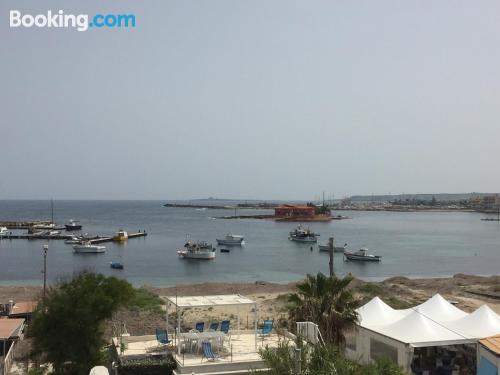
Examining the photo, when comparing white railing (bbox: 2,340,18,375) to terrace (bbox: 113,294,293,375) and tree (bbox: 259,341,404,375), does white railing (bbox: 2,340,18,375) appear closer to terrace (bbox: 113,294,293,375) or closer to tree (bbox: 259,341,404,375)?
terrace (bbox: 113,294,293,375)

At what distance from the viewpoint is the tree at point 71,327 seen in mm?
14867

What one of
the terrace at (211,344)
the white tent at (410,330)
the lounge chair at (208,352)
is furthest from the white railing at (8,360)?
the white tent at (410,330)

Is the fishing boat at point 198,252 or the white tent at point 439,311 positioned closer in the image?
the white tent at point 439,311

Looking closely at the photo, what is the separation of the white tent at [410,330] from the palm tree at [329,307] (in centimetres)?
111

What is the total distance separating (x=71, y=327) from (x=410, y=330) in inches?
370

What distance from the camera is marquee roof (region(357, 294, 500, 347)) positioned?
51.0ft

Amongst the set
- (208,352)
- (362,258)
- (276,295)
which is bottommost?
(362,258)

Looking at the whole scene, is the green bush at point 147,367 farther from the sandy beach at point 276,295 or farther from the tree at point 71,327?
the sandy beach at point 276,295

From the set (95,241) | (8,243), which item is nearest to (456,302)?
(95,241)

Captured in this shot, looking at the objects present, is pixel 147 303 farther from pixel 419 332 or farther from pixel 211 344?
pixel 419 332

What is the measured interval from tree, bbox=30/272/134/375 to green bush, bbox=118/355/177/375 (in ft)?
3.42

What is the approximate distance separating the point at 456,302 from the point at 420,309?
13160 millimetres

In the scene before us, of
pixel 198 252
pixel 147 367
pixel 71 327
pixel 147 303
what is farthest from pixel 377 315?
pixel 198 252

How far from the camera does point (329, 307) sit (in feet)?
51.5
